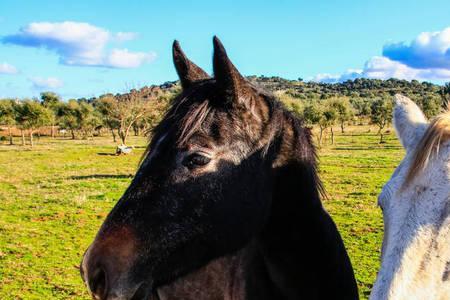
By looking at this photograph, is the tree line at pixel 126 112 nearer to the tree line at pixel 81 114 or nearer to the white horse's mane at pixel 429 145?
the tree line at pixel 81 114

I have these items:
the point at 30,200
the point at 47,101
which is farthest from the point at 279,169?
the point at 47,101

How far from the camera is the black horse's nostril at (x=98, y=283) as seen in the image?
211cm

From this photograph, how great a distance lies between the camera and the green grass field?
770 cm

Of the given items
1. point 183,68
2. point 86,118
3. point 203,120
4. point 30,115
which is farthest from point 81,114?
point 203,120

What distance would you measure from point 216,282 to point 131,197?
112 centimetres

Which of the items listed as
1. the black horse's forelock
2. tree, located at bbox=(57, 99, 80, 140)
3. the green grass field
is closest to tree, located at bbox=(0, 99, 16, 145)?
tree, located at bbox=(57, 99, 80, 140)

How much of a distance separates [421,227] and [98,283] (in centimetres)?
165

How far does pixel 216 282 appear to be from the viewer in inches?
118

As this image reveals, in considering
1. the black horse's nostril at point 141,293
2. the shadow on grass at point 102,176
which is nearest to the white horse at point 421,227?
the black horse's nostril at point 141,293

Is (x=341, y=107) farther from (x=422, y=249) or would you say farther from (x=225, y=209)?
(x=422, y=249)

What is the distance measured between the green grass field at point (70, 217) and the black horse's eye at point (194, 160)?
5531mm

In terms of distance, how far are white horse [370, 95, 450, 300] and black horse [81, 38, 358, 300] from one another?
0.80 metres

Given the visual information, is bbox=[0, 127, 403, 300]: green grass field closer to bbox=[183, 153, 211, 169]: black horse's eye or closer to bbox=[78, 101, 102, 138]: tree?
bbox=[183, 153, 211, 169]: black horse's eye

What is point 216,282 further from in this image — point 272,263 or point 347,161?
point 347,161
